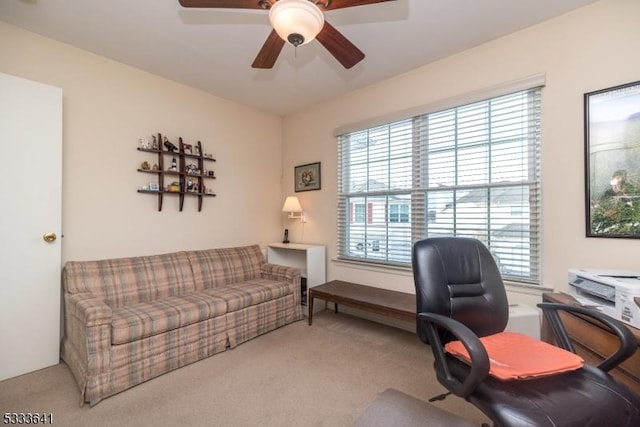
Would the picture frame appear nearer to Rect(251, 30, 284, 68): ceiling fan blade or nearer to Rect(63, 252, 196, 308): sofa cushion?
Rect(63, 252, 196, 308): sofa cushion

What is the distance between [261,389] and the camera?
1920mm

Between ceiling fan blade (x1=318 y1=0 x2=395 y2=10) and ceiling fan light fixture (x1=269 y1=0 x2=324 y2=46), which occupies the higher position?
ceiling fan blade (x1=318 y1=0 x2=395 y2=10)

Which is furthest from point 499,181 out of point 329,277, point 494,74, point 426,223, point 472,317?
point 329,277

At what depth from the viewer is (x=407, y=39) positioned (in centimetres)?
233

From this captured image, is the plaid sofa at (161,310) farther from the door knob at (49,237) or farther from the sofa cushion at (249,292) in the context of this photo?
the door knob at (49,237)

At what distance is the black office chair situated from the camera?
0.95 metres

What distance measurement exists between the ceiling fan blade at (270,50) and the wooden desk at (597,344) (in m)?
2.25

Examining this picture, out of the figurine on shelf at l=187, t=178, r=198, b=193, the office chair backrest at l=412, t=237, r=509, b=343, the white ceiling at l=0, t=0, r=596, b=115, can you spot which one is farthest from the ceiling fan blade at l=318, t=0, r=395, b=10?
the figurine on shelf at l=187, t=178, r=198, b=193

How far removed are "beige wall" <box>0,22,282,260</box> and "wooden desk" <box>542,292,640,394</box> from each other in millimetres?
3246

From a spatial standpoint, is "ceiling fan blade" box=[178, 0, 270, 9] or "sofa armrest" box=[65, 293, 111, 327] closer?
"ceiling fan blade" box=[178, 0, 270, 9]

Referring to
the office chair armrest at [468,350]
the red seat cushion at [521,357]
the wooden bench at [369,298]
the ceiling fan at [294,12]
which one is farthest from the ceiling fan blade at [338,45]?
the wooden bench at [369,298]

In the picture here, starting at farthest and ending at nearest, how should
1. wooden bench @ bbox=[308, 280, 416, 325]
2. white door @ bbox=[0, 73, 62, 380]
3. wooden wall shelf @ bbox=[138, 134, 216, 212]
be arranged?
wooden wall shelf @ bbox=[138, 134, 216, 212]
wooden bench @ bbox=[308, 280, 416, 325]
white door @ bbox=[0, 73, 62, 380]

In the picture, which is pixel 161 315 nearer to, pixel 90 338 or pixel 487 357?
pixel 90 338

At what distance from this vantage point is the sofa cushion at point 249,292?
2.55m
